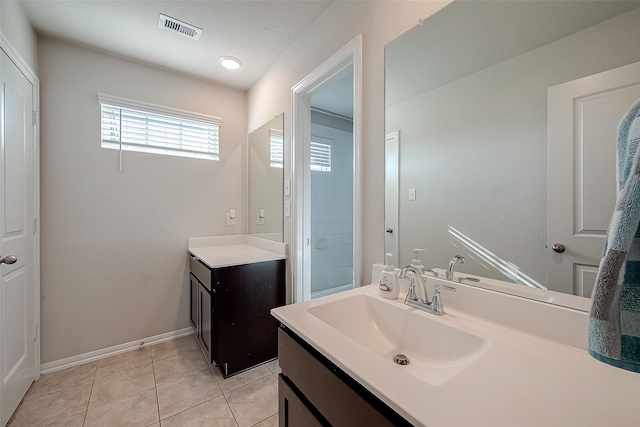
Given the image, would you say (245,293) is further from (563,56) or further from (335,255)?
(563,56)

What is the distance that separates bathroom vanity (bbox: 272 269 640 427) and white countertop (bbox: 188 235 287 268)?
1008 mm

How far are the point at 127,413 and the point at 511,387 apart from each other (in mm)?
1961

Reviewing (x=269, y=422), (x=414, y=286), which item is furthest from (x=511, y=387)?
(x=269, y=422)

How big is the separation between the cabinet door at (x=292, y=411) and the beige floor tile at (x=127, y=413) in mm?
1054

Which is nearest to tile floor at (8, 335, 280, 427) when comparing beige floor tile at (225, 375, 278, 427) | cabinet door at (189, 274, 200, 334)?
beige floor tile at (225, 375, 278, 427)

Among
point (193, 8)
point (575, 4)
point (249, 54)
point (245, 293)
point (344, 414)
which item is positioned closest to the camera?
point (344, 414)

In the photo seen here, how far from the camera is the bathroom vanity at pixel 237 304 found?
68.5 inches

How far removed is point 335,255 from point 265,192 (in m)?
1.45

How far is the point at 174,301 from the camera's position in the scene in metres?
2.36

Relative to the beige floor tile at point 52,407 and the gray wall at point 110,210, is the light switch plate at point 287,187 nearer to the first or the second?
the gray wall at point 110,210

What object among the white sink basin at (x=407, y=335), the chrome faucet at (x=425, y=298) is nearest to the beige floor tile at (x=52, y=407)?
the white sink basin at (x=407, y=335)

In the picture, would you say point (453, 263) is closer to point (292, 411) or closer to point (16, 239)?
point (292, 411)

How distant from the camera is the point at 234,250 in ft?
7.71

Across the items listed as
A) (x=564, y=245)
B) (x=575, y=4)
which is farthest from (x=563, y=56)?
(x=564, y=245)
